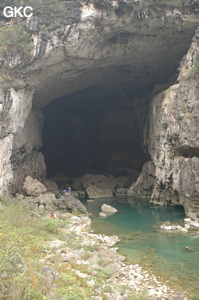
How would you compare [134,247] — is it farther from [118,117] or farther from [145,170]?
[118,117]

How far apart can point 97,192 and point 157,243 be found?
23.7 metres

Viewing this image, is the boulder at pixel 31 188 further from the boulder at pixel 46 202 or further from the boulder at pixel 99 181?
the boulder at pixel 99 181

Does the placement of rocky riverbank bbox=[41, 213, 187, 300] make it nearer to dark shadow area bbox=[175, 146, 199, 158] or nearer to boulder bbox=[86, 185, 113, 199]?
dark shadow area bbox=[175, 146, 199, 158]

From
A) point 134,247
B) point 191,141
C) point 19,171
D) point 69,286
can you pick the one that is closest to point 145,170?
point 191,141

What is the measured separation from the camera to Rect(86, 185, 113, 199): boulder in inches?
1532

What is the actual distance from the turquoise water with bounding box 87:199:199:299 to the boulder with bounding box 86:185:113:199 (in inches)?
442

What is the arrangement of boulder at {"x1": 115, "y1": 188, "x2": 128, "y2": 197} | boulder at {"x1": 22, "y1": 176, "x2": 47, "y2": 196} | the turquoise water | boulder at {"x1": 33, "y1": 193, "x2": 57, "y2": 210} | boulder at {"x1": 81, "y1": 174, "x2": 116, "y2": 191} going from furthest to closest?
1. boulder at {"x1": 81, "y1": 174, "x2": 116, "y2": 191}
2. boulder at {"x1": 115, "y1": 188, "x2": 128, "y2": 197}
3. boulder at {"x1": 22, "y1": 176, "x2": 47, "y2": 196}
4. boulder at {"x1": 33, "y1": 193, "x2": 57, "y2": 210}
5. the turquoise water

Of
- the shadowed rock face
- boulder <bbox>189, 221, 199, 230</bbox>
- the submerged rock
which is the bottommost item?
the submerged rock

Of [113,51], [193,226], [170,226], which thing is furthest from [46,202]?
[113,51]

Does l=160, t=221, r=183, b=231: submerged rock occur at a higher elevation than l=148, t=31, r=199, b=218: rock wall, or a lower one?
lower

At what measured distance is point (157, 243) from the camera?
52.9 feet

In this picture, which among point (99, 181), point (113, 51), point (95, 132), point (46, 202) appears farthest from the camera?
point (95, 132)

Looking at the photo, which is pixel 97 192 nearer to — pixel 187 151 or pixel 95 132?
pixel 95 132

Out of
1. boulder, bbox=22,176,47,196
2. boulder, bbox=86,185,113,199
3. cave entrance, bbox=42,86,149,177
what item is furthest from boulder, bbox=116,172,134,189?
boulder, bbox=22,176,47,196
